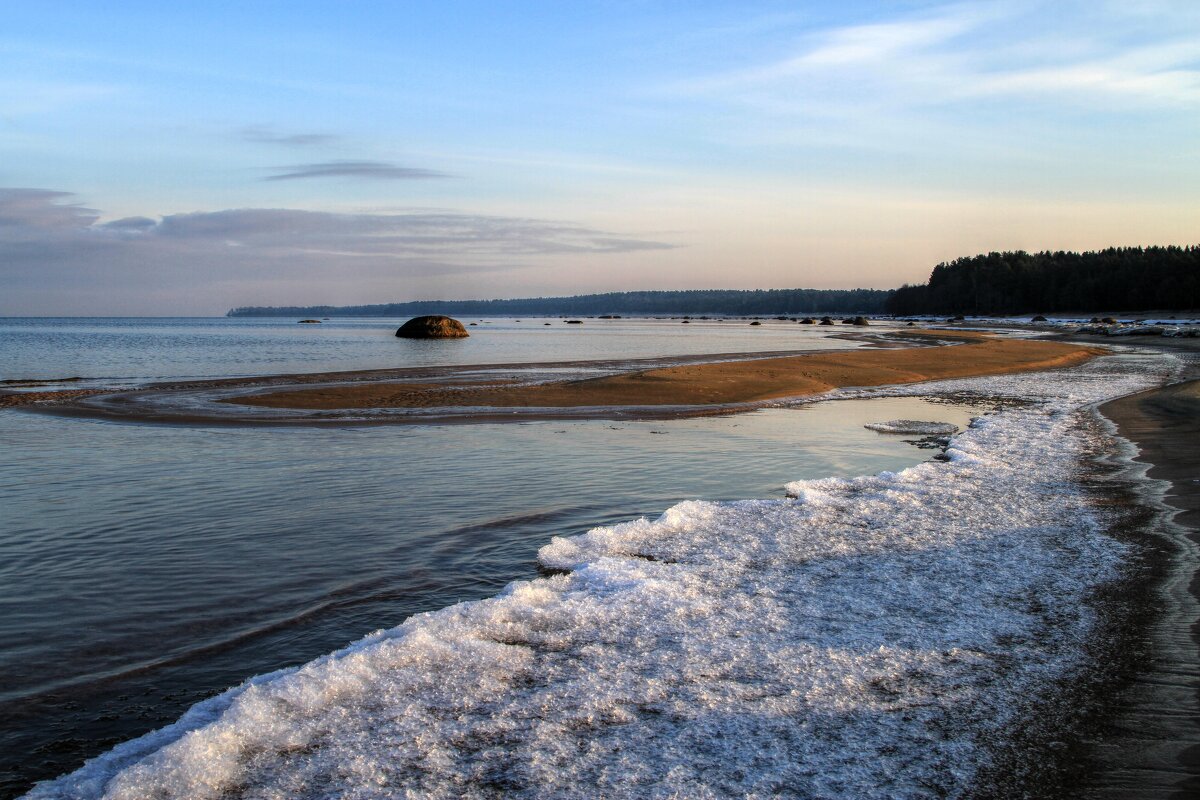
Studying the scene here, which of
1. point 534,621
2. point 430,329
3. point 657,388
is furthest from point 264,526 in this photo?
point 430,329

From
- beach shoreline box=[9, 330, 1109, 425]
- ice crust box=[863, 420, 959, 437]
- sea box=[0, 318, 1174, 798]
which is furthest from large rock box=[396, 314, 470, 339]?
sea box=[0, 318, 1174, 798]

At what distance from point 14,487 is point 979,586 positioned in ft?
40.2

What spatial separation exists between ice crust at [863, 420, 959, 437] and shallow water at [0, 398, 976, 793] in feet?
A: 2.24

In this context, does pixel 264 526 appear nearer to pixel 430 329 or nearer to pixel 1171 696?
pixel 1171 696

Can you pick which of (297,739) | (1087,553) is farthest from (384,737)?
(1087,553)

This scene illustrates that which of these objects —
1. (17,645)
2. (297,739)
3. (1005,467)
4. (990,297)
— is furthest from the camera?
(990,297)

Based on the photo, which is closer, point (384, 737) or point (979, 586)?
point (384, 737)

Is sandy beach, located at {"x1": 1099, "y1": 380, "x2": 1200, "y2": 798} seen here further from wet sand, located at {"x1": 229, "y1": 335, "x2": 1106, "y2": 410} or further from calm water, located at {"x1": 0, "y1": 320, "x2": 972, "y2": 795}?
wet sand, located at {"x1": 229, "y1": 335, "x2": 1106, "y2": 410}

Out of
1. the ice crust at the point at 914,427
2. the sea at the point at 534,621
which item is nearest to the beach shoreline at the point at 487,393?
the ice crust at the point at 914,427

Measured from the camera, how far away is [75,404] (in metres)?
22.4

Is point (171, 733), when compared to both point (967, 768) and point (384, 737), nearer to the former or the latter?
point (384, 737)

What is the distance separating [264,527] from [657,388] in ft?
53.8

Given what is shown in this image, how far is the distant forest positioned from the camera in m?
110

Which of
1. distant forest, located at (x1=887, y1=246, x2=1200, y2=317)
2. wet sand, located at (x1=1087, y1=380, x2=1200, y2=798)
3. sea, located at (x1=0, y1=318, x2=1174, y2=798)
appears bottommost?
sea, located at (x1=0, y1=318, x2=1174, y2=798)
